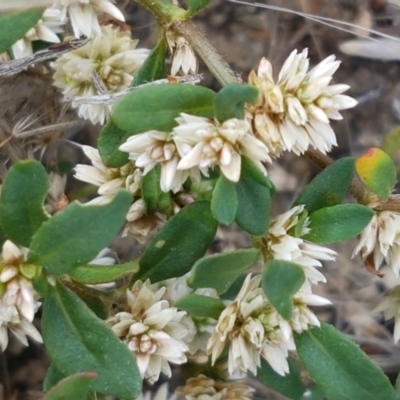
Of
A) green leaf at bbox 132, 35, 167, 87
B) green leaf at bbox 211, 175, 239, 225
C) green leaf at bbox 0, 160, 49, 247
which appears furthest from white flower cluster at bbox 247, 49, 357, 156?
green leaf at bbox 0, 160, 49, 247

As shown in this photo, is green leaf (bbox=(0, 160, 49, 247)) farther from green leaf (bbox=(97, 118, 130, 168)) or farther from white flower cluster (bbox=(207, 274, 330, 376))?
white flower cluster (bbox=(207, 274, 330, 376))

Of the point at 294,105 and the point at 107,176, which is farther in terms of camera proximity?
the point at 107,176

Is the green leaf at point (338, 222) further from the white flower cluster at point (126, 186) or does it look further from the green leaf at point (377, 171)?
the white flower cluster at point (126, 186)

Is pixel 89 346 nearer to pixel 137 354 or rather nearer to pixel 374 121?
pixel 137 354

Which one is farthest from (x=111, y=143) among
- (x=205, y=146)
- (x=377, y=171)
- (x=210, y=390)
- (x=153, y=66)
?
(x=210, y=390)

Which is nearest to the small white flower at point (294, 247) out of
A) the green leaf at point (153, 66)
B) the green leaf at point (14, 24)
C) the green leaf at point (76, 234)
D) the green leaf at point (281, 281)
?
the green leaf at point (281, 281)

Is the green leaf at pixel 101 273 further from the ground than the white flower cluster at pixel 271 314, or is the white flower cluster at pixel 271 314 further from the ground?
the green leaf at pixel 101 273

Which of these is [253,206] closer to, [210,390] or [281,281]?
[281,281]

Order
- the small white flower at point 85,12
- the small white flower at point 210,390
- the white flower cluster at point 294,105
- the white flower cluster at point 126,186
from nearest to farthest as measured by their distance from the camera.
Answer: the white flower cluster at point 294,105, the small white flower at point 85,12, the white flower cluster at point 126,186, the small white flower at point 210,390
